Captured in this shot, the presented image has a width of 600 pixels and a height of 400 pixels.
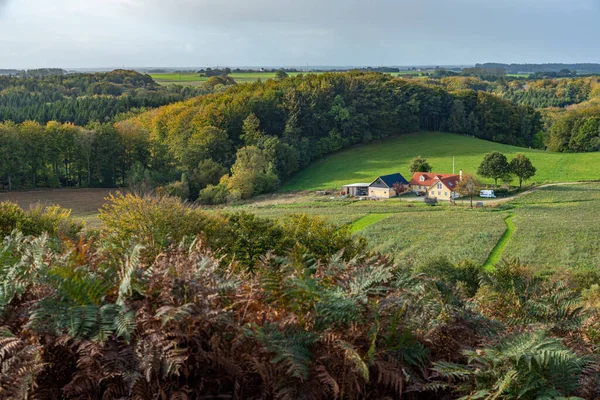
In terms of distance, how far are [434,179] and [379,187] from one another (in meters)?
6.82

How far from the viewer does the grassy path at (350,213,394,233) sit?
48531 mm

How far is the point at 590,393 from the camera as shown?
13.3 feet

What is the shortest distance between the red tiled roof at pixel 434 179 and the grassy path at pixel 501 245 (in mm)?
12632

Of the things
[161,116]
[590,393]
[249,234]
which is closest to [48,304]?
[590,393]

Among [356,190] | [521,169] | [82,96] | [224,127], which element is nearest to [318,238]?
[356,190]

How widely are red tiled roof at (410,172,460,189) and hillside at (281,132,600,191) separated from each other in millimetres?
6166

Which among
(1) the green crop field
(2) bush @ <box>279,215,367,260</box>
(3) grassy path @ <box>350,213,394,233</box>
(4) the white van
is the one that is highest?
(2) bush @ <box>279,215,367,260</box>

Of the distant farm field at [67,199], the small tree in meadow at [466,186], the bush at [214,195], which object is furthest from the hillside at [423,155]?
the distant farm field at [67,199]

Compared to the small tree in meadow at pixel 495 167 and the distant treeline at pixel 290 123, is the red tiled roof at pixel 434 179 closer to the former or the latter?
the small tree in meadow at pixel 495 167

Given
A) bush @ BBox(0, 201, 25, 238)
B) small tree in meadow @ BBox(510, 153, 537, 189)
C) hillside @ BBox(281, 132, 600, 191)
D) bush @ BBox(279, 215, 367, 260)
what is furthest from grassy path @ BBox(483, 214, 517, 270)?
bush @ BBox(0, 201, 25, 238)

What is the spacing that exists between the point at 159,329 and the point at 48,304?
945 millimetres

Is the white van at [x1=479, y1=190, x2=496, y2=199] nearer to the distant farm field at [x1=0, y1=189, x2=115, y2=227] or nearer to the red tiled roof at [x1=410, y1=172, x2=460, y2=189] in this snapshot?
the red tiled roof at [x1=410, y1=172, x2=460, y2=189]

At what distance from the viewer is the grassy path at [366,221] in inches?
1911

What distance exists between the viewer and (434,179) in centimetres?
6694
